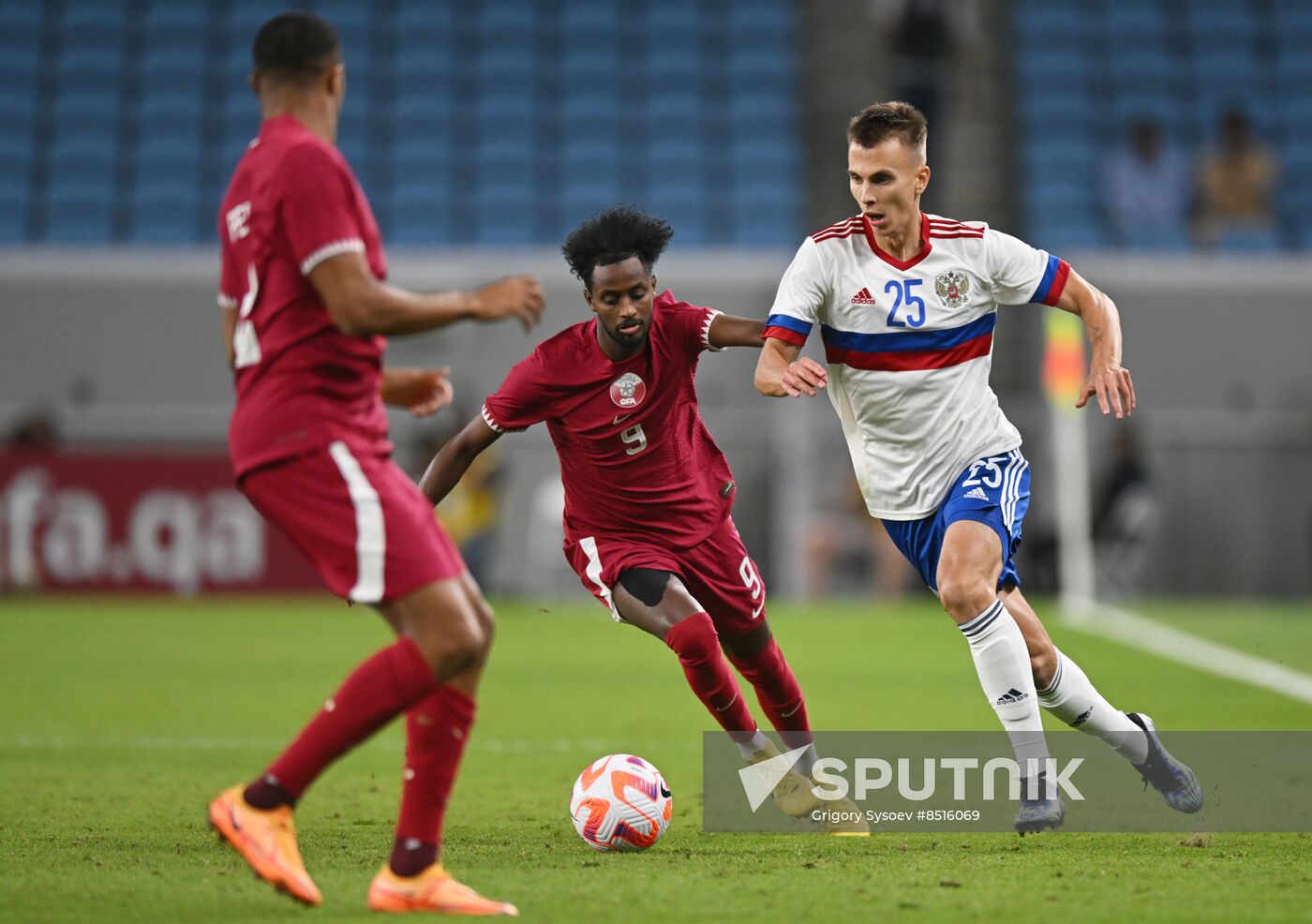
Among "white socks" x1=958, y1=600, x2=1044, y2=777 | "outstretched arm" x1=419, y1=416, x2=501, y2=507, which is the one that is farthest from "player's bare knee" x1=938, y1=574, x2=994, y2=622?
"outstretched arm" x1=419, y1=416, x2=501, y2=507

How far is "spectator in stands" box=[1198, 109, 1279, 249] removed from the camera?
1839 cm

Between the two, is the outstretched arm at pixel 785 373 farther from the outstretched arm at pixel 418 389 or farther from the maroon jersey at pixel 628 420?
the outstretched arm at pixel 418 389

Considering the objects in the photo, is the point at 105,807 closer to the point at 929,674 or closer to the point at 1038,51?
the point at 929,674

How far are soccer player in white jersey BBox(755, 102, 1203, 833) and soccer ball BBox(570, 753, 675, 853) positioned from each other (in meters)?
1.09

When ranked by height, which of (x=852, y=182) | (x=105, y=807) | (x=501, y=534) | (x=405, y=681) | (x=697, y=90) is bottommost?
(x=501, y=534)

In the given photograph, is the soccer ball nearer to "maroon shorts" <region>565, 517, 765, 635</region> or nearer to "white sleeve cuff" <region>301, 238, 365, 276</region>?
"maroon shorts" <region>565, 517, 765, 635</region>

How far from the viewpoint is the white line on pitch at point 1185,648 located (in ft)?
32.4

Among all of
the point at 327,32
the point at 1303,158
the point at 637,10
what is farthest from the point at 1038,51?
the point at 327,32

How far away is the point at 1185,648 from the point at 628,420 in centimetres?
768

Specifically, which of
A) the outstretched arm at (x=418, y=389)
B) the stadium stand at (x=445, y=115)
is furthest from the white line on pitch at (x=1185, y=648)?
the stadium stand at (x=445, y=115)

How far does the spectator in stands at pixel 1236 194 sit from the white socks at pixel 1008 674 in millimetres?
14736

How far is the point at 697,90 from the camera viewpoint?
67.8 feet

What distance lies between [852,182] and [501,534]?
11916 millimetres

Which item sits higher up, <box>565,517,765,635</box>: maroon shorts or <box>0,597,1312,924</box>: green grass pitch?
<box>565,517,765,635</box>: maroon shorts
